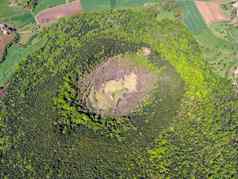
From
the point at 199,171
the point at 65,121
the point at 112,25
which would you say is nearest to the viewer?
the point at 199,171

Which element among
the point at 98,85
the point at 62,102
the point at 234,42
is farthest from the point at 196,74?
the point at 62,102

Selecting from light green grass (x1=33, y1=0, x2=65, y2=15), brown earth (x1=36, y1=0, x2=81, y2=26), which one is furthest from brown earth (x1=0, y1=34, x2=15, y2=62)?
light green grass (x1=33, y1=0, x2=65, y2=15)

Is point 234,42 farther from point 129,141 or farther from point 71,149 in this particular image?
point 71,149

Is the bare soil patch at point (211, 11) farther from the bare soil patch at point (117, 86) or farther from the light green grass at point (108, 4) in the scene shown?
the bare soil patch at point (117, 86)

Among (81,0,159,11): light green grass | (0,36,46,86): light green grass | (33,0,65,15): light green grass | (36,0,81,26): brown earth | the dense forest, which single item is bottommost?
the dense forest

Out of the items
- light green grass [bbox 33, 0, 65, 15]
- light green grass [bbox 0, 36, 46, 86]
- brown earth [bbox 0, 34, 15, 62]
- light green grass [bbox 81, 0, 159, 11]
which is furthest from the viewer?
light green grass [bbox 81, 0, 159, 11]

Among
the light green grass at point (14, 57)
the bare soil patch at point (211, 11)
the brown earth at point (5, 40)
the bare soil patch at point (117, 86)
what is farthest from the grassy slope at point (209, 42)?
the brown earth at point (5, 40)

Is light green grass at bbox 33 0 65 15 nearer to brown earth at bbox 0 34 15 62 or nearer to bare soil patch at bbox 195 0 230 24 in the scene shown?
brown earth at bbox 0 34 15 62
